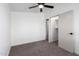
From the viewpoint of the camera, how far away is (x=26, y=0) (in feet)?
2.33

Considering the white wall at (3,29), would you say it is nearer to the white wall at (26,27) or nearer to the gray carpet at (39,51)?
the gray carpet at (39,51)

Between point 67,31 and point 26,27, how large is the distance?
8.89 ft

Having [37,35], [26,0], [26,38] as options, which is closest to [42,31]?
[37,35]

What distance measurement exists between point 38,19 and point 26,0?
495cm

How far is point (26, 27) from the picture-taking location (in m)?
5.21

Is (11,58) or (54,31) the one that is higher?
(11,58)

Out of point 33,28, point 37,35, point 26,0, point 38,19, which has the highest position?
point 26,0

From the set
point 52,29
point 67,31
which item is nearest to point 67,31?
point 67,31

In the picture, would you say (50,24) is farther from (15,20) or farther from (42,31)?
(15,20)

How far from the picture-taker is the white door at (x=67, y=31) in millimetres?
3334

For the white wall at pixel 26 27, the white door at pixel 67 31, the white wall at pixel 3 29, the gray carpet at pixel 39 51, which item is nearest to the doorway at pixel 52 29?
the white wall at pixel 26 27

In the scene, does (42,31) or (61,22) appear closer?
(61,22)

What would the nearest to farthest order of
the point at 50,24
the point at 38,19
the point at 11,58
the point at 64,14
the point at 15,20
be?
the point at 11,58
the point at 64,14
the point at 15,20
the point at 50,24
the point at 38,19

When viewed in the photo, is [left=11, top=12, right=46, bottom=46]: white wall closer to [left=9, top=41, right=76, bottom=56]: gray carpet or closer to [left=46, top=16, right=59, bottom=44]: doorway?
[left=46, top=16, right=59, bottom=44]: doorway
